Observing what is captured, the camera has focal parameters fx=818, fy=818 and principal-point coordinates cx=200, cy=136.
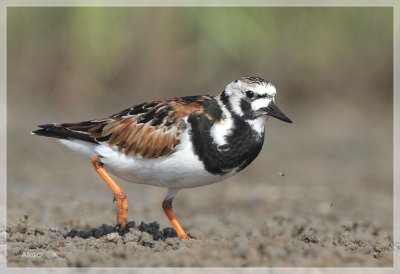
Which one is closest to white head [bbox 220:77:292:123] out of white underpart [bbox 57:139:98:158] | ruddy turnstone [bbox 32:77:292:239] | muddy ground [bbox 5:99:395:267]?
ruddy turnstone [bbox 32:77:292:239]

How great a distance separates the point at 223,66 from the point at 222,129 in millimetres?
8978

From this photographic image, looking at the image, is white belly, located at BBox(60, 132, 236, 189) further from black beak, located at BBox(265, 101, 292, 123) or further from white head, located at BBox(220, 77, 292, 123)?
black beak, located at BBox(265, 101, 292, 123)

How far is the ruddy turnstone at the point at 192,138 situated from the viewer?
6949 mm

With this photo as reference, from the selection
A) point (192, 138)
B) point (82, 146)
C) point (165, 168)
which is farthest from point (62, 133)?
point (192, 138)

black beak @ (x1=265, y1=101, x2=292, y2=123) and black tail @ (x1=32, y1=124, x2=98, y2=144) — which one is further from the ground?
black beak @ (x1=265, y1=101, x2=292, y2=123)

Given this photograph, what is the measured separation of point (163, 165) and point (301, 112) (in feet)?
32.6

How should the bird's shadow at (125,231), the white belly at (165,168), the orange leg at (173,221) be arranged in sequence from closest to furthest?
the white belly at (165,168), the bird's shadow at (125,231), the orange leg at (173,221)

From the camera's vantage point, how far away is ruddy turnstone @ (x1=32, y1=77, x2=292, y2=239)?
6.95 m

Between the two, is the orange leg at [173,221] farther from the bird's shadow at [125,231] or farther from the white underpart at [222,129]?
the white underpart at [222,129]

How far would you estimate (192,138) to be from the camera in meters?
6.98

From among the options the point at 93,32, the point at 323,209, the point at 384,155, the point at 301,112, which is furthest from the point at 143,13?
the point at 323,209

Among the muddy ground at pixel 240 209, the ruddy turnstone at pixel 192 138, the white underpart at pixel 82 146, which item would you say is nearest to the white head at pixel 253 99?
the ruddy turnstone at pixel 192 138

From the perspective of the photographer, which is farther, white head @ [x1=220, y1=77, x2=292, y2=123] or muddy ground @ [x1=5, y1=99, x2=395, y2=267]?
white head @ [x1=220, y1=77, x2=292, y2=123]

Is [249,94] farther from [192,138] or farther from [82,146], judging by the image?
[82,146]
